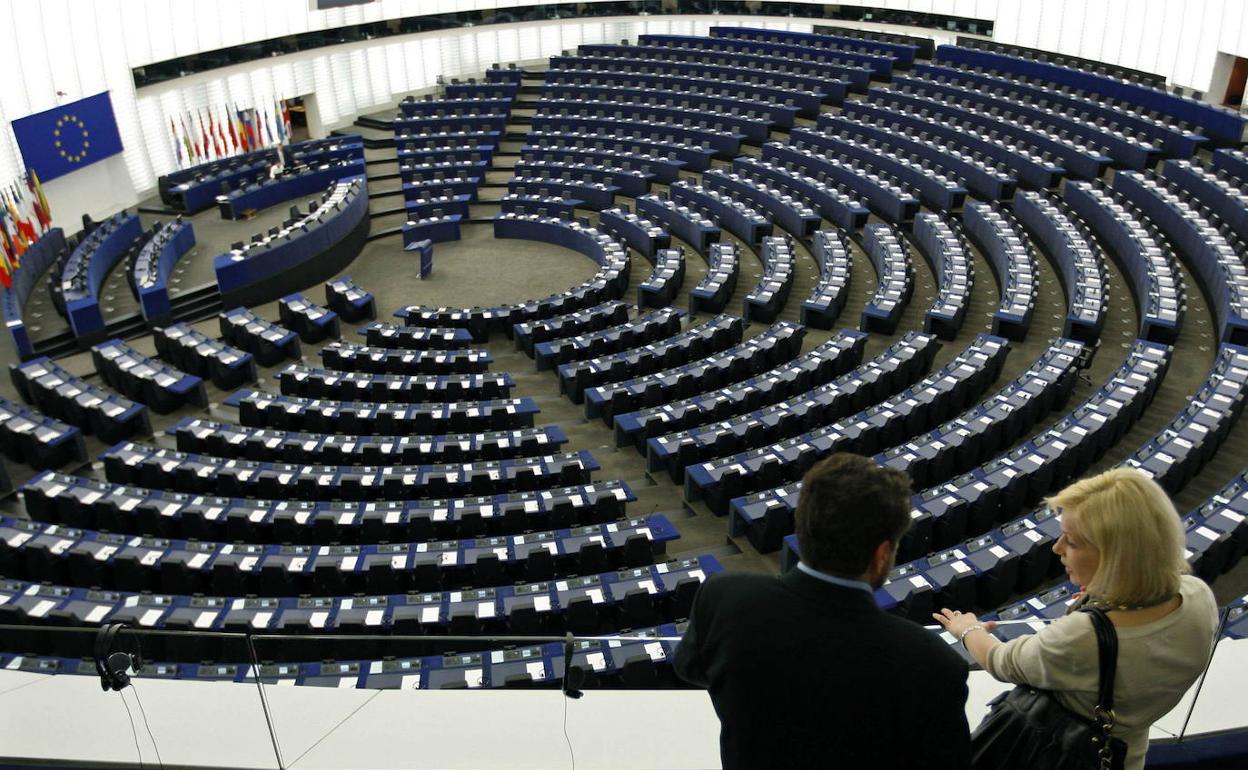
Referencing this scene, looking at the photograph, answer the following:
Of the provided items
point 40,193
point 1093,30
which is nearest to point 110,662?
point 40,193

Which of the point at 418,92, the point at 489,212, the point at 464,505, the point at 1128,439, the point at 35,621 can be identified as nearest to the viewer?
the point at 35,621

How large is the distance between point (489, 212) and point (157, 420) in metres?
13.8

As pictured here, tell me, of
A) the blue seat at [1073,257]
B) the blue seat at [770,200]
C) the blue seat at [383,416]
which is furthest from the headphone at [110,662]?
the blue seat at [770,200]

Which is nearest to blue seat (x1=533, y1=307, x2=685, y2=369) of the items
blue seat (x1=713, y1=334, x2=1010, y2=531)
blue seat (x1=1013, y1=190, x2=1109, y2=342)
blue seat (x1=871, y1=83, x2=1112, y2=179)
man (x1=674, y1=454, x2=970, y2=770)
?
blue seat (x1=713, y1=334, x2=1010, y2=531)

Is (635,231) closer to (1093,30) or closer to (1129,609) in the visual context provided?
(1093,30)

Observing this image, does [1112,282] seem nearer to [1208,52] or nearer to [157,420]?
[1208,52]

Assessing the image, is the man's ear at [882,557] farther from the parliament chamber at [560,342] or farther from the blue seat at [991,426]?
the blue seat at [991,426]

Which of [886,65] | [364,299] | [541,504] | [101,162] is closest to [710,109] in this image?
[886,65]

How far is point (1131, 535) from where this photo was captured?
2.47 metres

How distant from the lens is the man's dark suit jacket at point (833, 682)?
89.6 inches

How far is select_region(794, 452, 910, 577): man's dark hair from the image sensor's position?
7.53ft

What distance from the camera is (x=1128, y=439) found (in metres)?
14.3

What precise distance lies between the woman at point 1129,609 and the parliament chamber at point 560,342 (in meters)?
0.85

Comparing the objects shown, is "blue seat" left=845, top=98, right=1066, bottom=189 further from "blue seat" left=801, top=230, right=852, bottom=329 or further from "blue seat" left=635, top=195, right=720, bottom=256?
"blue seat" left=635, top=195, right=720, bottom=256
